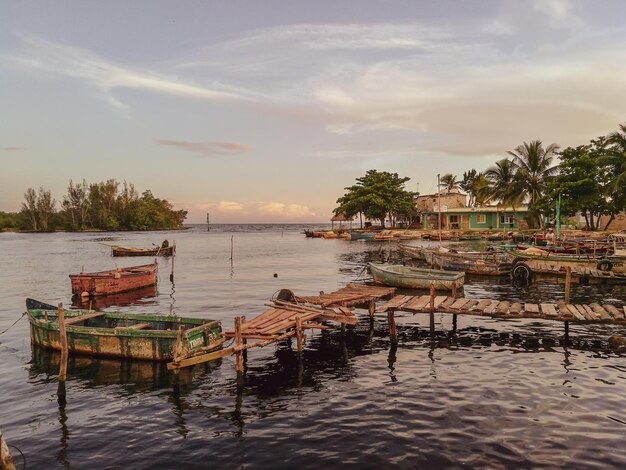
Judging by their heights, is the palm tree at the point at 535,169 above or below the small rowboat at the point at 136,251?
above

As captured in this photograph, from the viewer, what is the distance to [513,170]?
7206 cm

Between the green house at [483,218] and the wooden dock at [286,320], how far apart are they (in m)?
68.1

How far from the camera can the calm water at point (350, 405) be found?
10.0m

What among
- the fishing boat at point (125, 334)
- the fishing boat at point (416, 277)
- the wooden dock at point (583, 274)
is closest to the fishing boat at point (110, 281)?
the fishing boat at point (125, 334)

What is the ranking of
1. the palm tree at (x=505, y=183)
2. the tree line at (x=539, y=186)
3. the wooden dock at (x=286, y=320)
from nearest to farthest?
the wooden dock at (x=286, y=320) < the tree line at (x=539, y=186) < the palm tree at (x=505, y=183)

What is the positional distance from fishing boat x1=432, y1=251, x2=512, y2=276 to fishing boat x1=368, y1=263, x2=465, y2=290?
521cm

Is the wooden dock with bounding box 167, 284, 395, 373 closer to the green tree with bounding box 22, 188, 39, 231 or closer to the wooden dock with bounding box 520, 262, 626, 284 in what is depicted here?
the wooden dock with bounding box 520, 262, 626, 284

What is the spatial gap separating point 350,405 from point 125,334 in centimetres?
857

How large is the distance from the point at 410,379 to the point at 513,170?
66.0 meters

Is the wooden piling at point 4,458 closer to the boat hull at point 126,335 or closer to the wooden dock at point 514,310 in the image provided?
the boat hull at point 126,335

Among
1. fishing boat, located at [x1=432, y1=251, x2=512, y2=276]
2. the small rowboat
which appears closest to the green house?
fishing boat, located at [x1=432, y1=251, x2=512, y2=276]

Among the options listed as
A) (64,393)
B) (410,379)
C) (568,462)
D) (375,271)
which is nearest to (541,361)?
(410,379)

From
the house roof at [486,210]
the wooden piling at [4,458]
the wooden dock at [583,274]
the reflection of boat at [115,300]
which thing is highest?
the house roof at [486,210]

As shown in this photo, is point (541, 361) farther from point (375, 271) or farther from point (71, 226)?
point (71, 226)
